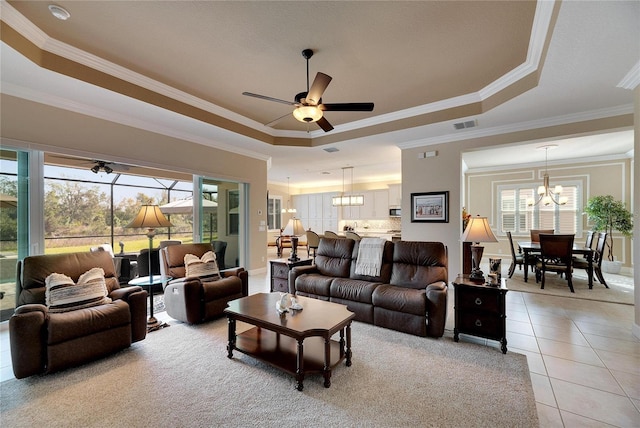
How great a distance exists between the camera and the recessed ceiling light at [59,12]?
94.5 inches

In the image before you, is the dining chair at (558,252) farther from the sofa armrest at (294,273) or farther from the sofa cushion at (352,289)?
the sofa armrest at (294,273)

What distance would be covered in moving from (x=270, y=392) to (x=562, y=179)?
8.68 metres

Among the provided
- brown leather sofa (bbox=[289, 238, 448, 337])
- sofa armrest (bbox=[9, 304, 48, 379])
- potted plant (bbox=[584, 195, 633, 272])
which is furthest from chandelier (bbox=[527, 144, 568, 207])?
sofa armrest (bbox=[9, 304, 48, 379])

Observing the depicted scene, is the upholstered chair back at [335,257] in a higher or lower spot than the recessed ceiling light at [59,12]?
lower

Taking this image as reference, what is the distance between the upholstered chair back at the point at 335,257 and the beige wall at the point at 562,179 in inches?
242

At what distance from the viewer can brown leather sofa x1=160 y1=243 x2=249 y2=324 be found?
3.35 metres

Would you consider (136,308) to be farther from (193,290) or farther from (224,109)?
(224,109)

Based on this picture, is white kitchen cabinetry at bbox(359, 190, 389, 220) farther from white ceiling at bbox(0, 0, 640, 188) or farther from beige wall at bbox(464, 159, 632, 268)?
white ceiling at bbox(0, 0, 640, 188)

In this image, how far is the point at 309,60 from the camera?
128 inches

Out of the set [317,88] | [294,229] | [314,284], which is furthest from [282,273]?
[317,88]

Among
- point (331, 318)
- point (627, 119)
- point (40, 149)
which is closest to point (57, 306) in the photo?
point (40, 149)

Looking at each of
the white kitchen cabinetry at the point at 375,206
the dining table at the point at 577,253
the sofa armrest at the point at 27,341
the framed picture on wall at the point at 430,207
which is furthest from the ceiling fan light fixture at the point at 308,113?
the white kitchen cabinetry at the point at 375,206

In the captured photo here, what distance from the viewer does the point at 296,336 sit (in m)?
2.16

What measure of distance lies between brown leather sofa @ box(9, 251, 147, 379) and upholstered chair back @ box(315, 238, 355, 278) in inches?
91.9
